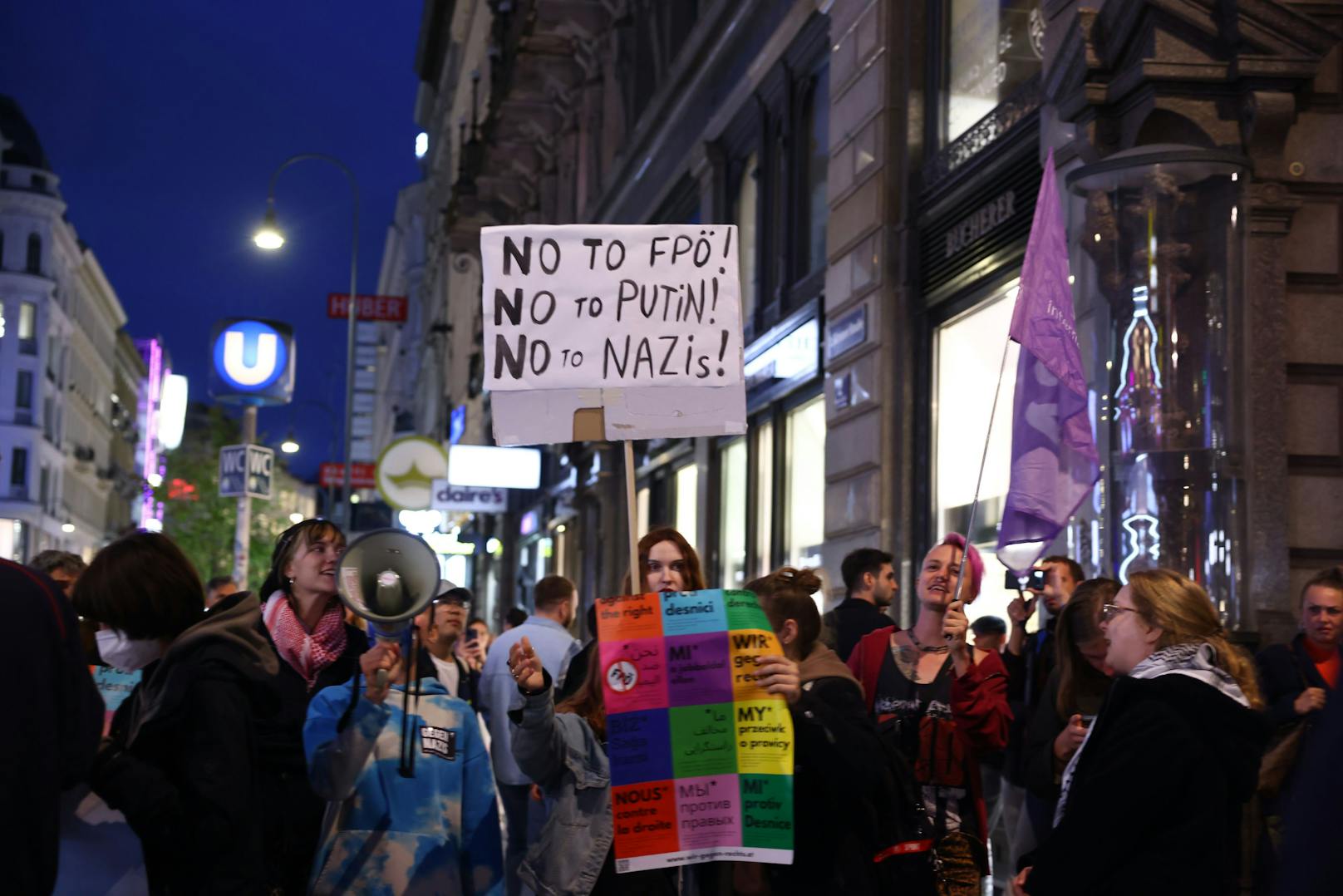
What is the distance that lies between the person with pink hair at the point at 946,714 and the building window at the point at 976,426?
5.52 meters

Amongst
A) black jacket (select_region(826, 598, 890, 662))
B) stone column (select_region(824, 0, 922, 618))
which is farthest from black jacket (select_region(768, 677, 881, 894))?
stone column (select_region(824, 0, 922, 618))

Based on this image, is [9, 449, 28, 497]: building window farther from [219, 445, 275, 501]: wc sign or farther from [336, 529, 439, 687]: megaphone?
[336, 529, 439, 687]: megaphone

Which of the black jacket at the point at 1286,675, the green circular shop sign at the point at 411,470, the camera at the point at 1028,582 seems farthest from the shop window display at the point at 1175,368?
the green circular shop sign at the point at 411,470

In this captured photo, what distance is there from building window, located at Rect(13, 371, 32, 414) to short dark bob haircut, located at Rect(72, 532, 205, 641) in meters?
88.9

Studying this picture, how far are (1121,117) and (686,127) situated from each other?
1274 centimetres

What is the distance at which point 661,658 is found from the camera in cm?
537

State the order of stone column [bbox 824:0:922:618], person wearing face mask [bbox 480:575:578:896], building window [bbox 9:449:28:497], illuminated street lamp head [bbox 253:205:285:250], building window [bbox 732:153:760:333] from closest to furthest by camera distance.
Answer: person wearing face mask [bbox 480:575:578:896] → stone column [bbox 824:0:922:618] → building window [bbox 732:153:760:333] → illuminated street lamp head [bbox 253:205:285:250] → building window [bbox 9:449:28:497]

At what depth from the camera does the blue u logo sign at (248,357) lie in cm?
2077

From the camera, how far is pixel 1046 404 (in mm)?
7836

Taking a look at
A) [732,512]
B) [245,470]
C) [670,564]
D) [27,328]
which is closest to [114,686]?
[670,564]

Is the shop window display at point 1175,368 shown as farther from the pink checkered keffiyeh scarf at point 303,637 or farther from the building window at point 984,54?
the pink checkered keffiyeh scarf at point 303,637

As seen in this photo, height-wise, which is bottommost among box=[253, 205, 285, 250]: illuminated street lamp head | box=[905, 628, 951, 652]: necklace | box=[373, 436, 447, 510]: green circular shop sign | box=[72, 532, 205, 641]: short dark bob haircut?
box=[905, 628, 951, 652]: necklace

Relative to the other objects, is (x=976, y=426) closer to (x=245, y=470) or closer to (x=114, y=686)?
(x=114, y=686)

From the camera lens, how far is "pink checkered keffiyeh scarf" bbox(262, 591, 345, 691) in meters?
5.76
